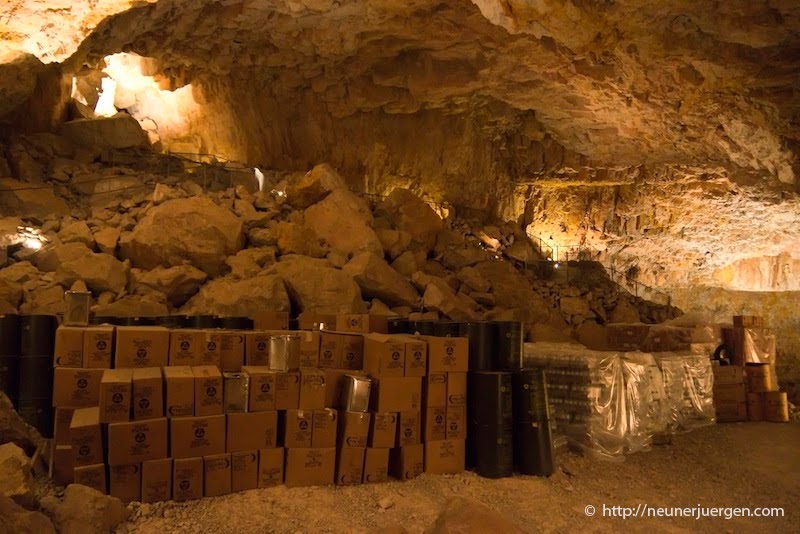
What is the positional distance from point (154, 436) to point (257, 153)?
9847mm

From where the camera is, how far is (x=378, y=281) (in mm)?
8148

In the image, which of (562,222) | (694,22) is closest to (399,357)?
(694,22)

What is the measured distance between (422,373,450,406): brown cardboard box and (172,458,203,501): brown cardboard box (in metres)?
1.63

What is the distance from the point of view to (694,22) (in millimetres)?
6730

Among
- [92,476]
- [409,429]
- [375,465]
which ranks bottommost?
[375,465]

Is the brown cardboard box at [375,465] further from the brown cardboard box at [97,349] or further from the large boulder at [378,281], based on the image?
the large boulder at [378,281]

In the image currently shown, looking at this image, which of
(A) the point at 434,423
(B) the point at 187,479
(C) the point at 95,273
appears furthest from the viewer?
(C) the point at 95,273

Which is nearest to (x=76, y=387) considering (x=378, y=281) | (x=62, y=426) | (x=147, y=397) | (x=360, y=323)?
(x=62, y=426)

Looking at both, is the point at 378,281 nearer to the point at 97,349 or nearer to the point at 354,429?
the point at 354,429

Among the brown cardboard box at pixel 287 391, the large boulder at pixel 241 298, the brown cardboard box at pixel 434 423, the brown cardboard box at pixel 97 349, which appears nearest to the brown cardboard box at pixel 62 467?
the brown cardboard box at pixel 97 349

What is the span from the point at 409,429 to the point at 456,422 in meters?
0.39

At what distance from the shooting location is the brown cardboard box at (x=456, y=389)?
4125mm

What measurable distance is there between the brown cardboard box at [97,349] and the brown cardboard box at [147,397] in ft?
1.41

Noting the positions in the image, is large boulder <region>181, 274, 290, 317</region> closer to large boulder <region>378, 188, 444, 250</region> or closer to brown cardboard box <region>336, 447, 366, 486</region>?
large boulder <region>378, 188, 444, 250</region>
